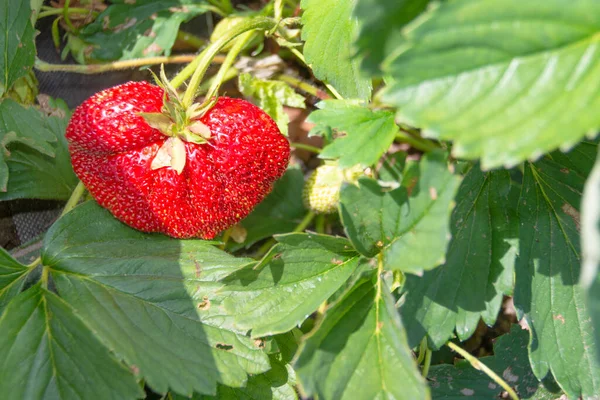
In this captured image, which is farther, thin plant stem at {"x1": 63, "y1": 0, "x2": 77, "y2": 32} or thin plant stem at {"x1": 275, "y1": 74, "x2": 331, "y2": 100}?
thin plant stem at {"x1": 275, "y1": 74, "x2": 331, "y2": 100}

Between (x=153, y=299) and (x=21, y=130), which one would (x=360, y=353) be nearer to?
(x=153, y=299)

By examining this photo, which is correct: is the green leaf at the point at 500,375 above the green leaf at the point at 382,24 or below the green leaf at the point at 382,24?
below

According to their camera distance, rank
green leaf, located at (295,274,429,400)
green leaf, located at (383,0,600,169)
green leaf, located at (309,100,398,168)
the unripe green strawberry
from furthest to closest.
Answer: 1. the unripe green strawberry
2. green leaf, located at (309,100,398,168)
3. green leaf, located at (295,274,429,400)
4. green leaf, located at (383,0,600,169)

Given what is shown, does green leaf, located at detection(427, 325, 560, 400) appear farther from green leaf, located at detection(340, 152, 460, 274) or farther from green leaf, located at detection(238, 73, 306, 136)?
green leaf, located at detection(238, 73, 306, 136)

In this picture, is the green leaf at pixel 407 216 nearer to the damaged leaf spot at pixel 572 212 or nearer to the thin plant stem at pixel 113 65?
the damaged leaf spot at pixel 572 212

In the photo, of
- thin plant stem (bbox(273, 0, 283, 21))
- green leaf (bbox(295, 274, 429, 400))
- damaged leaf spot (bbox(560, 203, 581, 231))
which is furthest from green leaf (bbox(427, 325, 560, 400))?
thin plant stem (bbox(273, 0, 283, 21))

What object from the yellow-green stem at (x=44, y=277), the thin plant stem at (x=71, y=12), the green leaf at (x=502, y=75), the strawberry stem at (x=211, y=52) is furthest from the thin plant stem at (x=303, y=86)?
the green leaf at (x=502, y=75)
